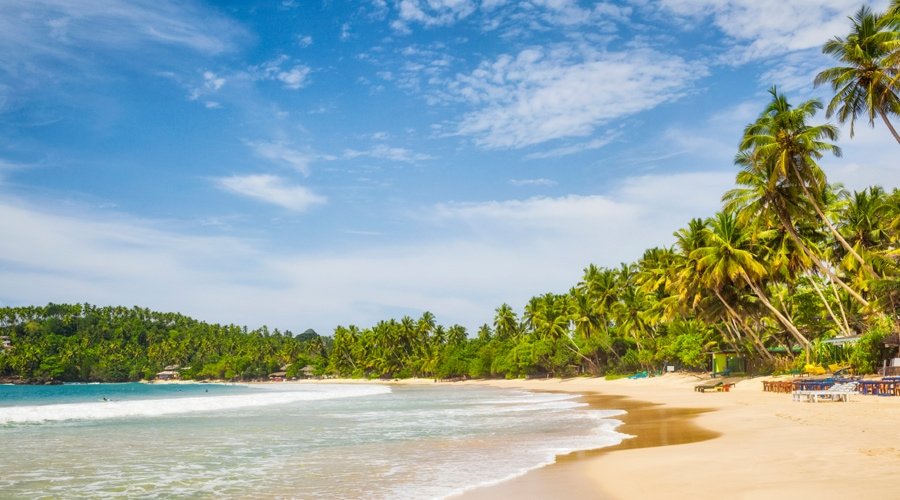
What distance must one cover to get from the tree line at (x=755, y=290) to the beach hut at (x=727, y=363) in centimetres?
120

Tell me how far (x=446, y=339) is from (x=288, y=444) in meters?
98.3

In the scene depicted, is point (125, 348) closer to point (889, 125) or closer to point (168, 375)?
point (168, 375)

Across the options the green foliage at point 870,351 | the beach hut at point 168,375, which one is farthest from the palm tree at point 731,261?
the beach hut at point 168,375

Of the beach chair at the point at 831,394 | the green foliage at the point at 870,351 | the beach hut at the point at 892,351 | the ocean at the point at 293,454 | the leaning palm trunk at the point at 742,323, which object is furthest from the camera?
the leaning palm trunk at the point at 742,323

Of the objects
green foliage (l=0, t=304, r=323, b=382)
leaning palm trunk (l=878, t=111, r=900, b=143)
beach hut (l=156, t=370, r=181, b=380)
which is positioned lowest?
beach hut (l=156, t=370, r=181, b=380)

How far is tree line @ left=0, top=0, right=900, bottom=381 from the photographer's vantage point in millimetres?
29828

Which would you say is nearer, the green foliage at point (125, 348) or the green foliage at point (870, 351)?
the green foliage at point (870, 351)

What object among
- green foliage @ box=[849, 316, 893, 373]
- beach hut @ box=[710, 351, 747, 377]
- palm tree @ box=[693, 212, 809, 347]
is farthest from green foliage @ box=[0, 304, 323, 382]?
green foliage @ box=[849, 316, 893, 373]

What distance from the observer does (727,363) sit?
160 feet

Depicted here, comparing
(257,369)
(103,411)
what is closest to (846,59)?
(103,411)

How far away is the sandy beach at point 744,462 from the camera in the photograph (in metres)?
8.41

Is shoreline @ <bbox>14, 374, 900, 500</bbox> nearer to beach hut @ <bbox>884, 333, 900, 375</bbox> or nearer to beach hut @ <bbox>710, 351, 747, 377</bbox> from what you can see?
beach hut @ <bbox>884, 333, 900, 375</bbox>

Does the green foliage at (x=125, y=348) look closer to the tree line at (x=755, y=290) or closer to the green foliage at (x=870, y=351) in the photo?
the tree line at (x=755, y=290)

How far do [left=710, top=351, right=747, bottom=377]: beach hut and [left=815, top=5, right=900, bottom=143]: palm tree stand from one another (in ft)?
83.3
